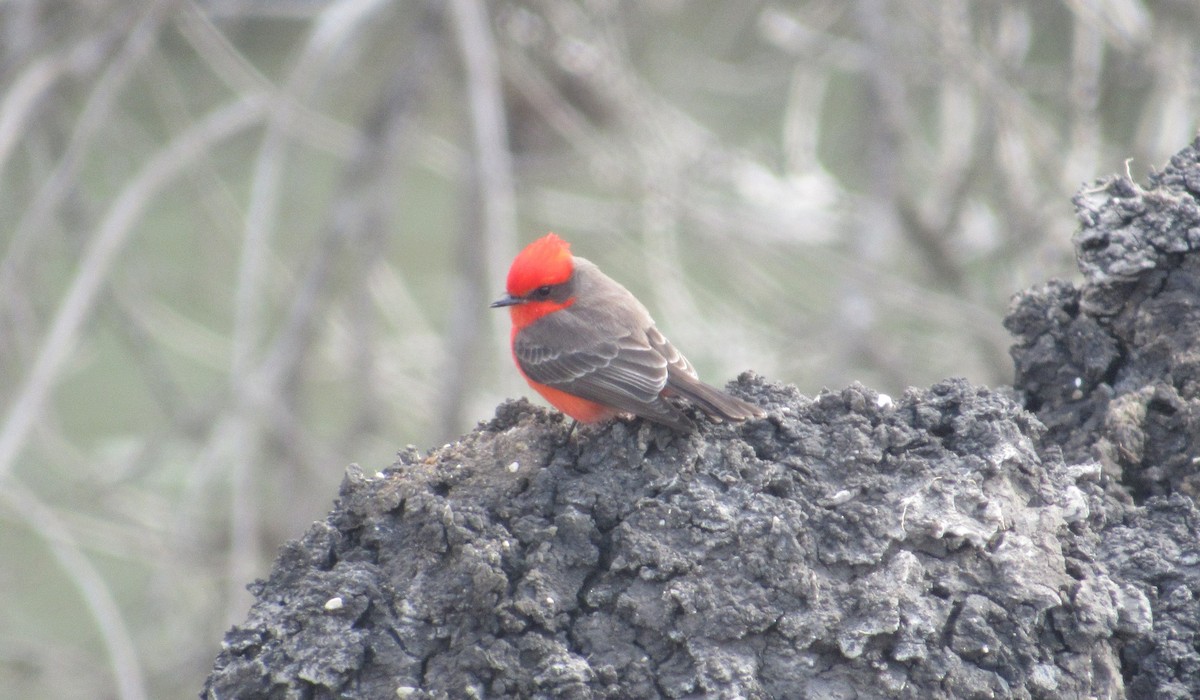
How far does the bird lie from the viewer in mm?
2729

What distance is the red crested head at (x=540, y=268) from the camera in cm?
385

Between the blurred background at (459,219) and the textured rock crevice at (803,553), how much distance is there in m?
1.93

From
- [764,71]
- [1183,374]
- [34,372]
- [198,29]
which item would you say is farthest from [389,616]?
[764,71]

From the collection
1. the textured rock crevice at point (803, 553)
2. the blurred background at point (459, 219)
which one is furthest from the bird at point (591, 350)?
the blurred background at point (459, 219)

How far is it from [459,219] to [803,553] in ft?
13.6

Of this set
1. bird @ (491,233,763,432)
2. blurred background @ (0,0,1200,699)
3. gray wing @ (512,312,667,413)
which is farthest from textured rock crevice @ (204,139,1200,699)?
blurred background @ (0,0,1200,699)

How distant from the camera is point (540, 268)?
385cm

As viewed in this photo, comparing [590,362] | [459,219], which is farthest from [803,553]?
[459,219]

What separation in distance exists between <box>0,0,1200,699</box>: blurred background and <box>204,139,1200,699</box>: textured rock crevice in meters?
1.93

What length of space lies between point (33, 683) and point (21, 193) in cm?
221

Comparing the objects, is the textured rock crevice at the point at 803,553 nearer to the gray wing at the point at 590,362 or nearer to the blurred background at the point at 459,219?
the gray wing at the point at 590,362

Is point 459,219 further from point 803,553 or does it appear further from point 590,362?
point 803,553

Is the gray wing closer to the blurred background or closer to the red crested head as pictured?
the red crested head

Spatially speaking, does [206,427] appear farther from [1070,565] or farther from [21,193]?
[1070,565]
